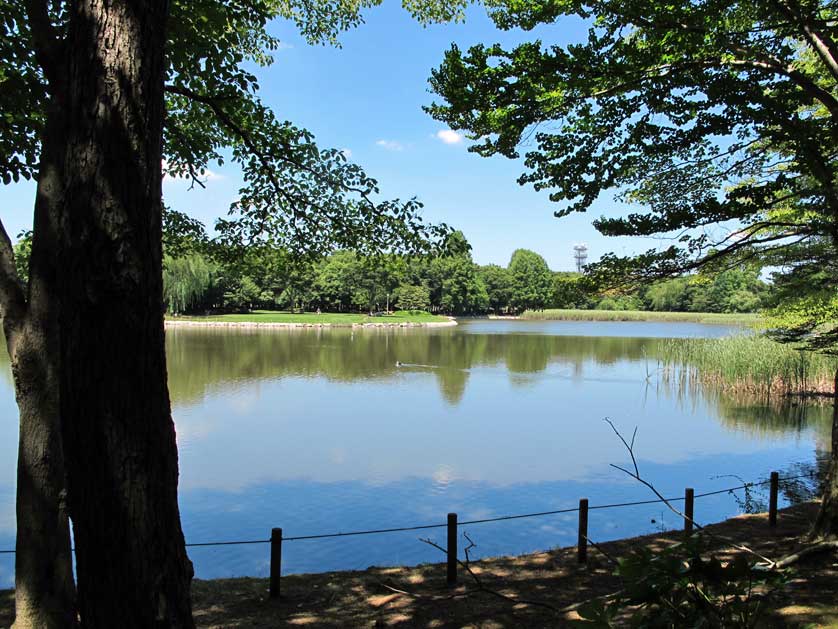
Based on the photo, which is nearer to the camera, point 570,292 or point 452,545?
point 452,545

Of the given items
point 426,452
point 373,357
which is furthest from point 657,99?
point 373,357

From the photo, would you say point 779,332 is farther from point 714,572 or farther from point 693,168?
point 714,572

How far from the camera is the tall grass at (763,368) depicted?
17891 mm

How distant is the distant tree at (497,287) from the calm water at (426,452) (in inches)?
2929

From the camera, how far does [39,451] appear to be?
359cm

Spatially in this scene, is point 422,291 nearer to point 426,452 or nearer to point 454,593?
point 426,452

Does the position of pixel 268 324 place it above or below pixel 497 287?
below

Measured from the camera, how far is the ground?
4.43 m

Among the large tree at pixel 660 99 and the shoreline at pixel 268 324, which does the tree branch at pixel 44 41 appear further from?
the shoreline at pixel 268 324

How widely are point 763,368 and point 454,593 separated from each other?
1784 centimetres

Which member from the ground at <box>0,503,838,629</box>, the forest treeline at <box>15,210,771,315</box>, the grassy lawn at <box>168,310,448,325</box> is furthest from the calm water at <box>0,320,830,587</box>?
the grassy lawn at <box>168,310,448,325</box>

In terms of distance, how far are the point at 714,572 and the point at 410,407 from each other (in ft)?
54.7

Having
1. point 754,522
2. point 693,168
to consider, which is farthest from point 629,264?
point 754,522

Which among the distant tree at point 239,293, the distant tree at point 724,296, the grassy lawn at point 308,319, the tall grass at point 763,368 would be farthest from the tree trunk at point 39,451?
the distant tree at point 724,296
